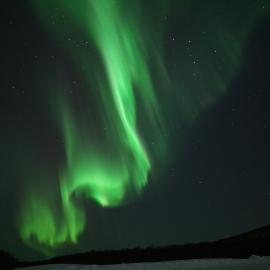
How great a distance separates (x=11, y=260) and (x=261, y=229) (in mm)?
18112

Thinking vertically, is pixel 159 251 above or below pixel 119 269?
above

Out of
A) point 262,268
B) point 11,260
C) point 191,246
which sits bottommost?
point 262,268

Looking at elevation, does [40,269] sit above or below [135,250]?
below

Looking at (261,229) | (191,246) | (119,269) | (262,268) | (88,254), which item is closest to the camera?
(262,268)

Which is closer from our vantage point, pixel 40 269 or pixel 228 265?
pixel 228 265

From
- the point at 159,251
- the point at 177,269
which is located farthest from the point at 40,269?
the point at 159,251

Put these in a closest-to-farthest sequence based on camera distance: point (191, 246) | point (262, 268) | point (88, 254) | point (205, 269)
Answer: point (262, 268) → point (205, 269) → point (191, 246) → point (88, 254)

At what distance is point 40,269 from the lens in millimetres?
11000

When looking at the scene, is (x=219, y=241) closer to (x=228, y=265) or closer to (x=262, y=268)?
(x=228, y=265)

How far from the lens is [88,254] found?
24.3 meters

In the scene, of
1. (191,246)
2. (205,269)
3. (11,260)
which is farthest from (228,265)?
(11,260)

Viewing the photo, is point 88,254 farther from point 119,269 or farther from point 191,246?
point 119,269

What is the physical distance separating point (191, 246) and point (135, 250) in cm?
363

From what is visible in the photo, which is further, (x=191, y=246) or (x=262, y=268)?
(x=191, y=246)
